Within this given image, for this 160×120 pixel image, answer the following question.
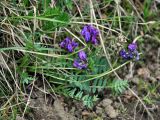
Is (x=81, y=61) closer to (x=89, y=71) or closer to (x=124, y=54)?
(x=89, y=71)

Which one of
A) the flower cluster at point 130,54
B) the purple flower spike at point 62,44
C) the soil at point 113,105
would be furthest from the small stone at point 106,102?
the purple flower spike at point 62,44

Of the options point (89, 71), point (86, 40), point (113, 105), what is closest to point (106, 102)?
point (113, 105)

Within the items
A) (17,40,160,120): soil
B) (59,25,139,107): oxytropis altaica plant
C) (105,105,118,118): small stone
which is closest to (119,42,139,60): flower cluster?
(59,25,139,107): oxytropis altaica plant

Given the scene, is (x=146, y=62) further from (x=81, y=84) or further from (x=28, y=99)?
(x=28, y=99)

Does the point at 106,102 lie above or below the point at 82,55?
below

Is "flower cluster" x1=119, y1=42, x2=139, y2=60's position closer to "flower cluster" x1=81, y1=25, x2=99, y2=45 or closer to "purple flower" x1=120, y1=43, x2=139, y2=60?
"purple flower" x1=120, y1=43, x2=139, y2=60

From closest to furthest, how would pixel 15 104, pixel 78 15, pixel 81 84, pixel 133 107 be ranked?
pixel 15 104 < pixel 81 84 < pixel 133 107 < pixel 78 15

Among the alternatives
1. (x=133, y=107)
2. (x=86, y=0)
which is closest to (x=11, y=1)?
(x=86, y=0)

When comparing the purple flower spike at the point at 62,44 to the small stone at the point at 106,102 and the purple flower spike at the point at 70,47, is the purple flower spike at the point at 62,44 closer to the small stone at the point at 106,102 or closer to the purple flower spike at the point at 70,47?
the purple flower spike at the point at 70,47
